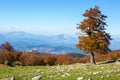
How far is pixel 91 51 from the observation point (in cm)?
5353

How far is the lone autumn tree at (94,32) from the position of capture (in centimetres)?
5294

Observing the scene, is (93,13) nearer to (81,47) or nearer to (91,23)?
(91,23)

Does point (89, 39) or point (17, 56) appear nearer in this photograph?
point (89, 39)

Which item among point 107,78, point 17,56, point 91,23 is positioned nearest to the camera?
point 107,78

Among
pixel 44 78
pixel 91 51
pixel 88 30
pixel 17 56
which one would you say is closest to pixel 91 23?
pixel 88 30

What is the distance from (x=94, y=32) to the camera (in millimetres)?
53531

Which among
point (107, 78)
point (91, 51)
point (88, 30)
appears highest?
point (88, 30)

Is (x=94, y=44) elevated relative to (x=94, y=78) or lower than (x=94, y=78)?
elevated

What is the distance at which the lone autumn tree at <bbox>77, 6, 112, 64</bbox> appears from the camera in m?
52.9

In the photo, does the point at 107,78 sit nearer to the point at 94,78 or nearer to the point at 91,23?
the point at 94,78

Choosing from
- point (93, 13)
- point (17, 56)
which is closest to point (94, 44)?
point (93, 13)

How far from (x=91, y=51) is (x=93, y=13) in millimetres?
6580

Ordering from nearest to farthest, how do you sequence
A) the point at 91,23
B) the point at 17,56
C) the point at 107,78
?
the point at 107,78 < the point at 91,23 < the point at 17,56

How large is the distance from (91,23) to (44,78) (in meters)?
29.6
